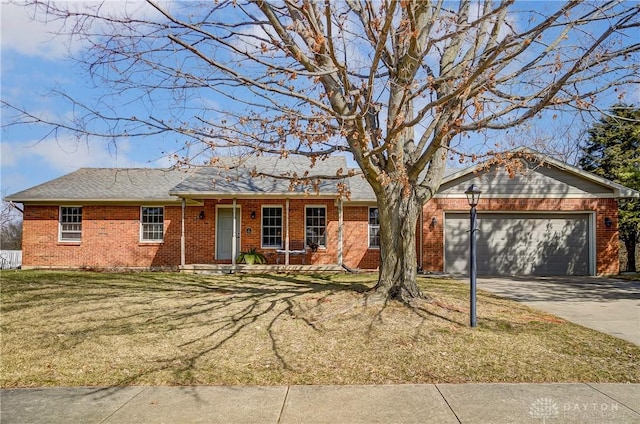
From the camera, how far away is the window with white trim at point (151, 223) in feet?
53.8

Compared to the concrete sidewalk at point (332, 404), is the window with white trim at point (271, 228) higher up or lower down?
higher up

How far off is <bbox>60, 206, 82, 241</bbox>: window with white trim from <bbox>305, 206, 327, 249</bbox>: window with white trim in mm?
8736

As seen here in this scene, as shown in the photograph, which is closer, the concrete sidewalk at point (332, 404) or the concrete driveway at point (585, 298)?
the concrete sidewalk at point (332, 404)

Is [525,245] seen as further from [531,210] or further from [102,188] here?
[102,188]

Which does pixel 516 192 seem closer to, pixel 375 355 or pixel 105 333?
pixel 375 355

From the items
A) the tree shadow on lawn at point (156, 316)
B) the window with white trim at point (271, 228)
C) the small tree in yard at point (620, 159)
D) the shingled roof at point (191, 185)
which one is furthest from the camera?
the small tree in yard at point (620, 159)

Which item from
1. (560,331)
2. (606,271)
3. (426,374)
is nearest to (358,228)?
(606,271)

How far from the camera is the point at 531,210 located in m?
15.4

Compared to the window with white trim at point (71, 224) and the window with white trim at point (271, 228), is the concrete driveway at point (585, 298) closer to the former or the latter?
the window with white trim at point (271, 228)

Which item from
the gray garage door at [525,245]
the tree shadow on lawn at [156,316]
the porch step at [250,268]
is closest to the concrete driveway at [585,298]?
the gray garage door at [525,245]

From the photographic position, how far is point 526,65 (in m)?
7.17

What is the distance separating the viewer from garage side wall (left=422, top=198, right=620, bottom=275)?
15102 millimetres

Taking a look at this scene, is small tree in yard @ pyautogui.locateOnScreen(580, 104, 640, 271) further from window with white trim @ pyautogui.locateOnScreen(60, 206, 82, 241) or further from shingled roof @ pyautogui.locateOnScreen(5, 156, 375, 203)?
window with white trim @ pyautogui.locateOnScreen(60, 206, 82, 241)

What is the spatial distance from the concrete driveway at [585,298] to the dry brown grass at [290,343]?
0.64m
